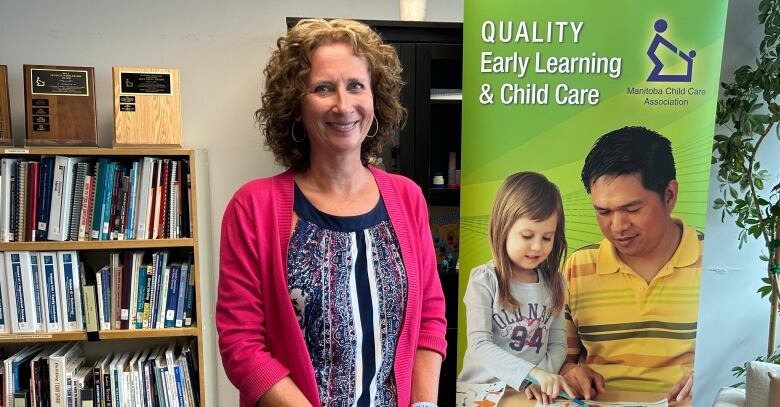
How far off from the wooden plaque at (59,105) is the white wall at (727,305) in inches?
109

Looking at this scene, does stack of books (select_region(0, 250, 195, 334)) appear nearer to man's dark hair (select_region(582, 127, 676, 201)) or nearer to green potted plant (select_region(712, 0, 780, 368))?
man's dark hair (select_region(582, 127, 676, 201))

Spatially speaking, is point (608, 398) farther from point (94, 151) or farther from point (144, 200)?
point (94, 151)

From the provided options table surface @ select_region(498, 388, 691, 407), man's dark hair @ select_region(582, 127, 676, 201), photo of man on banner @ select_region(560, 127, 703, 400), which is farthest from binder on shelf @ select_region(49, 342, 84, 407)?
man's dark hair @ select_region(582, 127, 676, 201)

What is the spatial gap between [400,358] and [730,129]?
6.93ft

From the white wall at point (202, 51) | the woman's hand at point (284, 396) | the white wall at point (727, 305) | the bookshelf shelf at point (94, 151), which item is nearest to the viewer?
the woman's hand at point (284, 396)

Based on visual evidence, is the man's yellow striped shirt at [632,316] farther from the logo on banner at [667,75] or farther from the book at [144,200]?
the book at [144,200]

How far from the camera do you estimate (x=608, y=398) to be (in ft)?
6.28

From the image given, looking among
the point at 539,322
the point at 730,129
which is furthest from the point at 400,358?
the point at 730,129

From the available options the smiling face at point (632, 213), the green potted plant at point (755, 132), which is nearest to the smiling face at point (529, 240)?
the smiling face at point (632, 213)

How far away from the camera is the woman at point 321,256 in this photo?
97 cm

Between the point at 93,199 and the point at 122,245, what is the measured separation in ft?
0.70

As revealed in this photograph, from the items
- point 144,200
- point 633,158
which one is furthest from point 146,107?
point 633,158

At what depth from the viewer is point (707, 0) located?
174 centimetres

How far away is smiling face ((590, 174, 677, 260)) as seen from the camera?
72.1 inches
